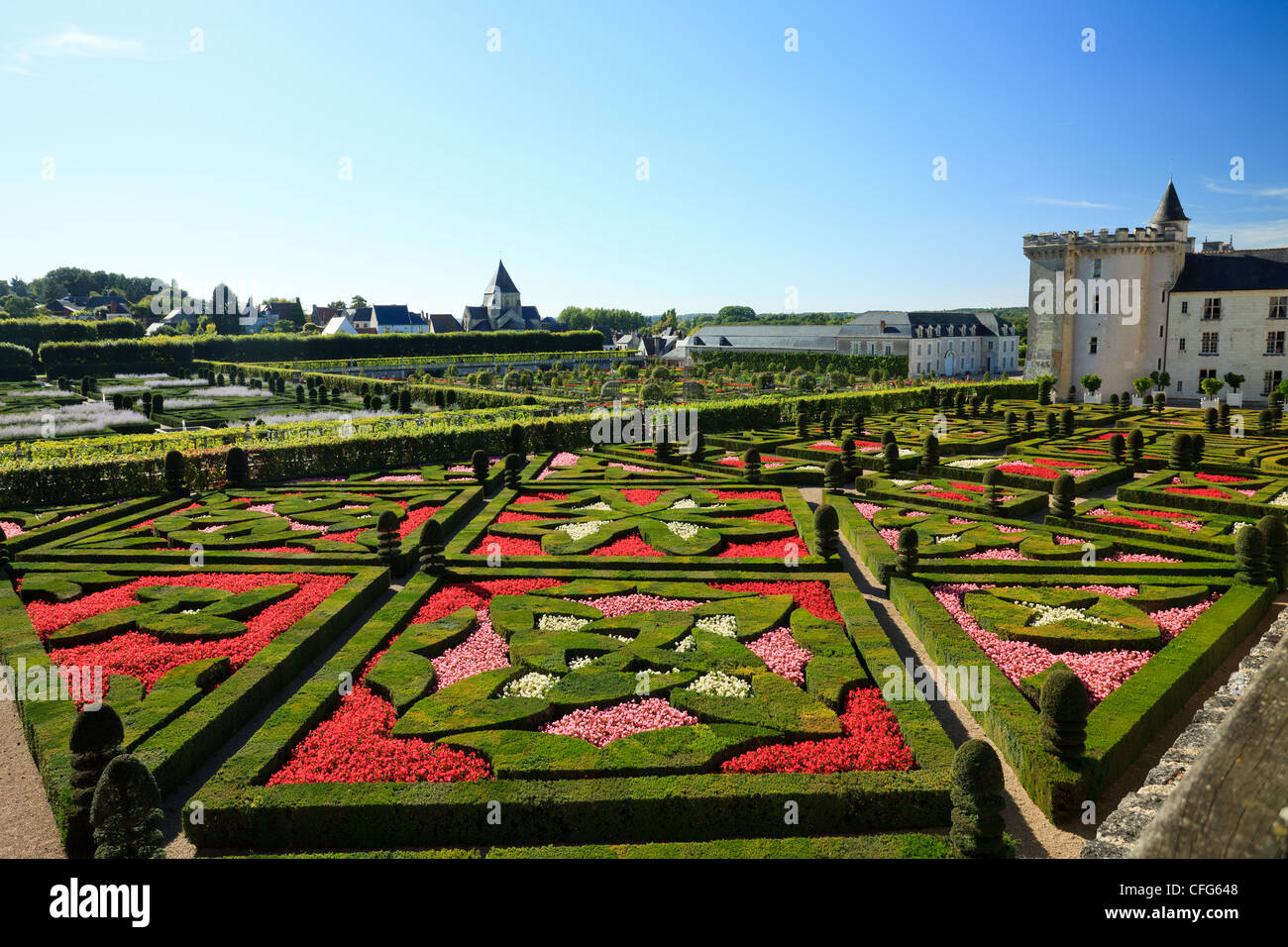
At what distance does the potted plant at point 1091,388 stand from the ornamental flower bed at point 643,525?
1345 inches

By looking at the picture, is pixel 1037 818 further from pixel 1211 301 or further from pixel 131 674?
pixel 1211 301

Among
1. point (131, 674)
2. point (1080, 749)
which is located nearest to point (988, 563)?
point (1080, 749)

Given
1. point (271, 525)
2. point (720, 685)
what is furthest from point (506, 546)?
point (720, 685)

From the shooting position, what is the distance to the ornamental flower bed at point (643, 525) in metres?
15.9

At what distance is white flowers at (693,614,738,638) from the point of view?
11711mm

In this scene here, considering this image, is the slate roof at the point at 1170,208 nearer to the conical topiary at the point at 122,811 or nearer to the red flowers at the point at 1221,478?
the red flowers at the point at 1221,478

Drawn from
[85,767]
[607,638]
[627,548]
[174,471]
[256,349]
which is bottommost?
[85,767]

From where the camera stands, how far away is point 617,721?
926 cm

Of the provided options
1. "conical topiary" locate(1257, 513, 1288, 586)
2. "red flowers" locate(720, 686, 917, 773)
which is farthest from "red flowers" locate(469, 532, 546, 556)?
"conical topiary" locate(1257, 513, 1288, 586)

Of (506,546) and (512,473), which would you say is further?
(512,473)

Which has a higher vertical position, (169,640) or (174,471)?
(174,471)

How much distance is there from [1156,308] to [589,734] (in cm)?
5029

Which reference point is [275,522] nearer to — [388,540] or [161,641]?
[388,540]
